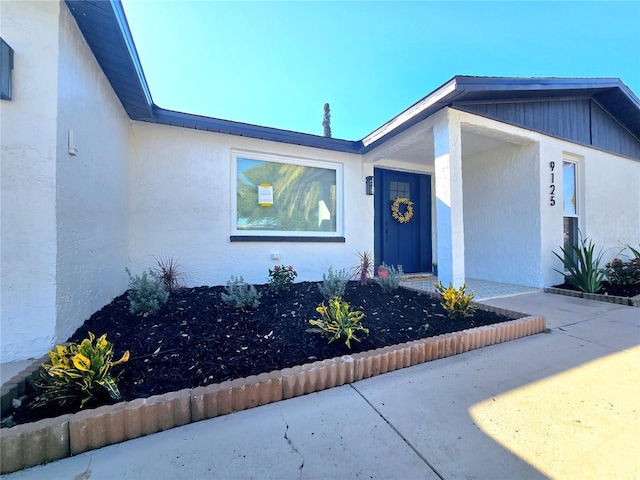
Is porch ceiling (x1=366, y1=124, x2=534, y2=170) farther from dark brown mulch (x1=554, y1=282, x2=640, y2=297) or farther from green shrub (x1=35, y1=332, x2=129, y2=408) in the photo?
green shrub (x1=35, y1=332, x2=129, y2=408)

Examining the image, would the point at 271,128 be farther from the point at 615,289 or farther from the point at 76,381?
the point at 615,289

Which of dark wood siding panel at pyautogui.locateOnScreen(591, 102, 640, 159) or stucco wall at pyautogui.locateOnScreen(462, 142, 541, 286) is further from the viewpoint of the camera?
dark wood siding panel at pyautogui.locateOnScreen(591, 102, 640, 159)

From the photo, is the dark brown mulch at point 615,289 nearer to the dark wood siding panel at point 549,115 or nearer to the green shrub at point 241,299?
the dark wood siding panel at point 549,115

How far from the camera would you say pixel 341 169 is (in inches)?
194

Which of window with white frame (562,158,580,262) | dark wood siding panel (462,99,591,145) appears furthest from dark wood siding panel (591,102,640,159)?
window with white frame (562,158,580,262)

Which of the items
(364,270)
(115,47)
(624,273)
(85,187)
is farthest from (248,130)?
(624,273)

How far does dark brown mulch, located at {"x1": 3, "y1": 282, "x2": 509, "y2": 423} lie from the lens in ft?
5.50

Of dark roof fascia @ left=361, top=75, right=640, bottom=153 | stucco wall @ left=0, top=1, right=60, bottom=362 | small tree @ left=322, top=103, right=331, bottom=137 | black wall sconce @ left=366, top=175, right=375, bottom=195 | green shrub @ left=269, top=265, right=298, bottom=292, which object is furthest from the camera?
small tree @ left=322, top=103, right=331, bottom=137

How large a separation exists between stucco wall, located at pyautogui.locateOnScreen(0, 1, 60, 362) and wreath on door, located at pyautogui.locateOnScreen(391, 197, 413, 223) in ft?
17.0

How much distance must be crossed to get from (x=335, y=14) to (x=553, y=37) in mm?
4388

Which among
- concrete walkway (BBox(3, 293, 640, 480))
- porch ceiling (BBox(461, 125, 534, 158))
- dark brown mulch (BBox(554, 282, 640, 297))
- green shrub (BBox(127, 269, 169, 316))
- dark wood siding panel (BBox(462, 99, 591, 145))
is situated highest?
dark wood siding panel (BBox(462, 99, 591, 145))

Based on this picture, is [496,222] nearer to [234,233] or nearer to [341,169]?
[341,169]

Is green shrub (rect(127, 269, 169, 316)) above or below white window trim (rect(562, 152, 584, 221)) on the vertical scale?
below

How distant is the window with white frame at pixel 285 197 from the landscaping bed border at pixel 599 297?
394 centimetres
